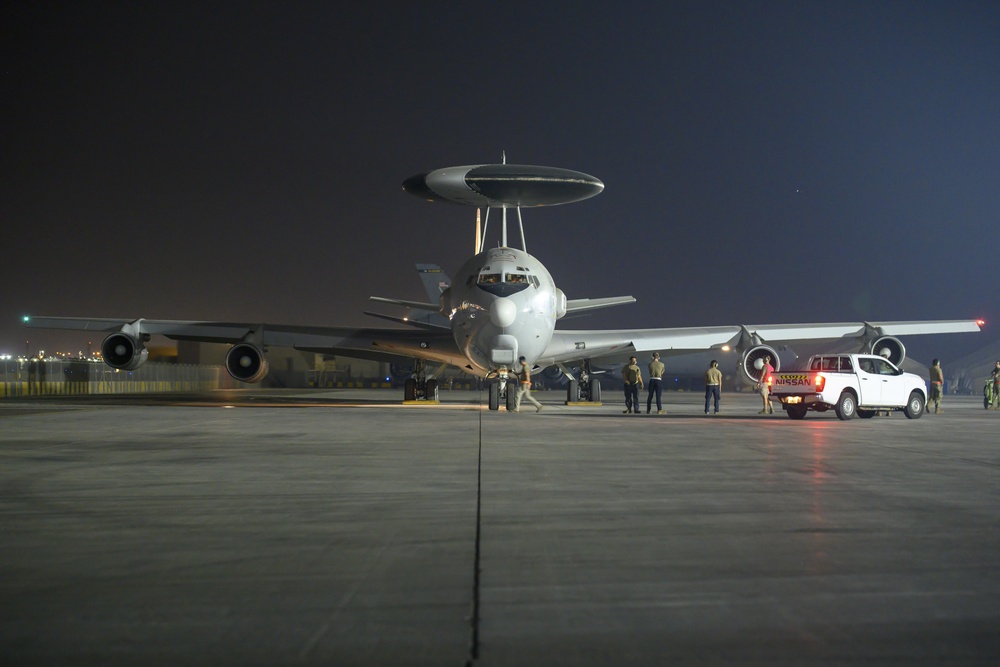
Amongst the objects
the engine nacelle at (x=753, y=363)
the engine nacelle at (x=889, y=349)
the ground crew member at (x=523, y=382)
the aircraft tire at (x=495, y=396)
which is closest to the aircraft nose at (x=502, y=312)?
the ground crew member at (x=523, y=382)

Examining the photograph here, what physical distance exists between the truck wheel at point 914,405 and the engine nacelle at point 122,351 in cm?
2271

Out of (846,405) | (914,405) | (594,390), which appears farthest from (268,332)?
(914,405)

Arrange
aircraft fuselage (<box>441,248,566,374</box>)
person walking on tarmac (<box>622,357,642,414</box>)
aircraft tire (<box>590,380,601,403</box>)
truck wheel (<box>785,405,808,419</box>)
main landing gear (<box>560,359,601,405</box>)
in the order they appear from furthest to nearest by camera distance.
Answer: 1. aircraft tire (<box>590,380,601,403</box>)
2. main landing gear (<box>560,359,601,405</box>)
3. person walking on tarmac (<box>622,357,642,414</box>)
4. aircraft fuselage (<box>441,248,566,374</box>)
5. truck wheel (<box>785,405,808,419</box>)

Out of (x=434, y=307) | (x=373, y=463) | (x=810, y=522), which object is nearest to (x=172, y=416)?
(x=434, y=307)

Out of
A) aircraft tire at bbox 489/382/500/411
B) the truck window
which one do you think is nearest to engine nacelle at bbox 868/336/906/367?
the truck window

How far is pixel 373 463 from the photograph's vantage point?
10.5m

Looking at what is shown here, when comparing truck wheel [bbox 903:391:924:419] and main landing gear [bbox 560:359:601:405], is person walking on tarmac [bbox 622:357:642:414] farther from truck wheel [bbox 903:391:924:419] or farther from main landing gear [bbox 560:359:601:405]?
truck wheel [bbox 903:391:924:419]

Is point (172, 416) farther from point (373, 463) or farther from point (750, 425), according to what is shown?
point (750, 425)

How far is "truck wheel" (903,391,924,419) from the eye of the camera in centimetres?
2259

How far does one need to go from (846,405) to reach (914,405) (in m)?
2.72

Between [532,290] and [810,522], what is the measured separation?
18.1 m

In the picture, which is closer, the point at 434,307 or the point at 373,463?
the point at 373,463

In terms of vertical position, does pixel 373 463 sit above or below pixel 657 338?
below

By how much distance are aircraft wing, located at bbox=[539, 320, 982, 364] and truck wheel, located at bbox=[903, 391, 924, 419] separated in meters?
8.02
